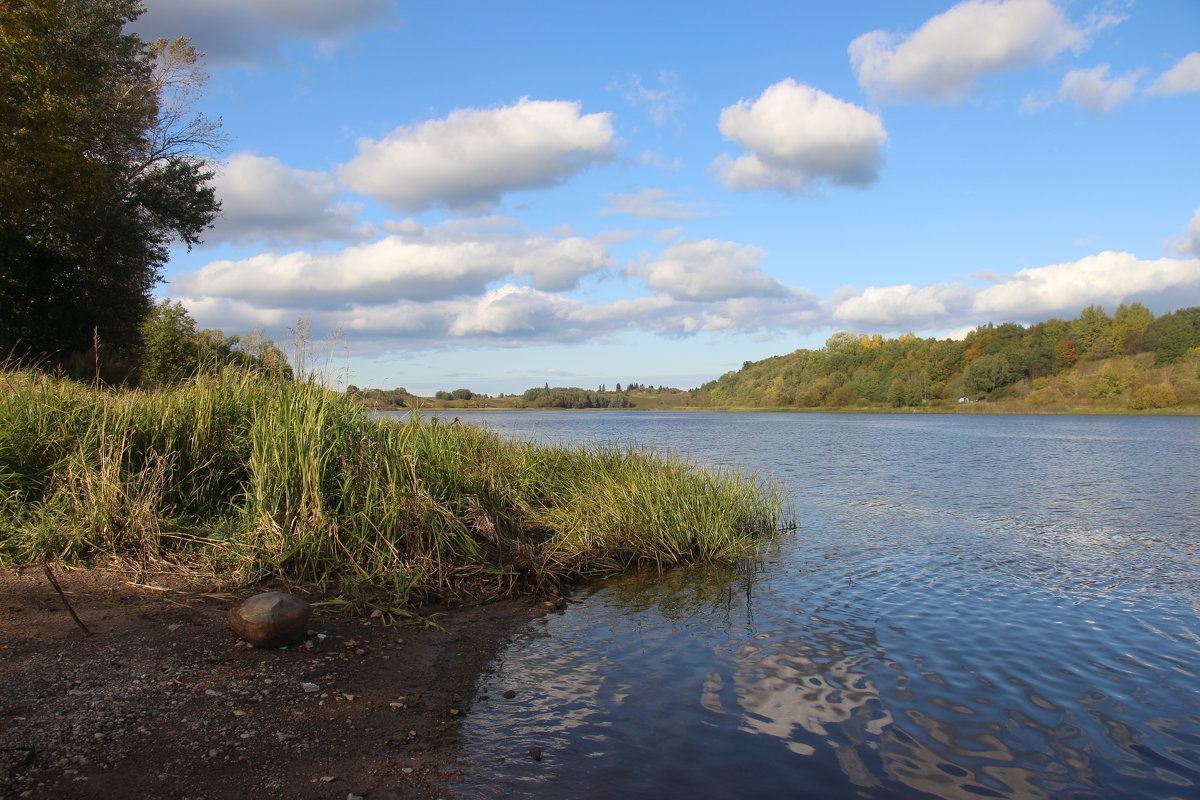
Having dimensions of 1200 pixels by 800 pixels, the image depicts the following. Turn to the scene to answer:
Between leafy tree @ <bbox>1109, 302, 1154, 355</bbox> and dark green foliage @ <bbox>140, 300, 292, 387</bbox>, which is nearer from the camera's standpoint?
dark green foliage @ <bbox>140, 300, 292, 387</bbox>

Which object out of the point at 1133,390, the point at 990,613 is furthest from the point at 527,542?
the point at 1133,390

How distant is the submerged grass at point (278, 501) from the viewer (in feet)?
25.6

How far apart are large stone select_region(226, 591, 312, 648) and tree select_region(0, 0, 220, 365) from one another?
15585 mm

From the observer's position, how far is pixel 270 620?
603cm

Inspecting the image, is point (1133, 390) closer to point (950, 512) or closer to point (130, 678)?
point (950, 512)

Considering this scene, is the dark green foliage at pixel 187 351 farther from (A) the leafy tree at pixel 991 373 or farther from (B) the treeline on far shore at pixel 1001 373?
(A) the leafy tree at pixel 991 373

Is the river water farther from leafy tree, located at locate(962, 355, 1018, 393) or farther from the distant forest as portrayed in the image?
leafy tree, located at locate(962, 355, 1018, 393)

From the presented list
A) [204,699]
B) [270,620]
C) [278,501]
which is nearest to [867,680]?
[270,620]

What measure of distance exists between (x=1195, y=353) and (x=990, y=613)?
443 feet

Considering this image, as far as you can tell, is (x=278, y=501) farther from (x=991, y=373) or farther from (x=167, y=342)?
(x=991, y=373)

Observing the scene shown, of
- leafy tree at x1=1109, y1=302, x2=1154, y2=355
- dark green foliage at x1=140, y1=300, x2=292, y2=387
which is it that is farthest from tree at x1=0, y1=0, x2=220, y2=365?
leafy tree at x1=1109, y1=302, x2=1154, y2=355

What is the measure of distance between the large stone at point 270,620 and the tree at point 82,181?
51.1 ft

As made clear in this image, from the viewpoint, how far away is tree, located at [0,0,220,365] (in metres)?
19.0

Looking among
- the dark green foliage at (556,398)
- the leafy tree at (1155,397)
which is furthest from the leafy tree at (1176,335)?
the dark green foliage at (556,398)
